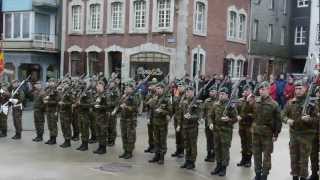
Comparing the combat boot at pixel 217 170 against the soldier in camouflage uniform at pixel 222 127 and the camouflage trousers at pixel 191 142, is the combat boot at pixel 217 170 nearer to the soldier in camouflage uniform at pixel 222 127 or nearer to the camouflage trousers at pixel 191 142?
the soldier in camouflage uniform at pixel 222 127

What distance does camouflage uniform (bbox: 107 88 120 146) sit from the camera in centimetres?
1508

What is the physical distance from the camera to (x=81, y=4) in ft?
110

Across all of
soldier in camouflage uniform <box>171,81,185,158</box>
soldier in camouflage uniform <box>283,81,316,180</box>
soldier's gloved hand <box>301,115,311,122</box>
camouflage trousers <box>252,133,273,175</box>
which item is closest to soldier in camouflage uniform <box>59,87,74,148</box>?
soldier in camouflage uniform <box>171,81,185,158</box>

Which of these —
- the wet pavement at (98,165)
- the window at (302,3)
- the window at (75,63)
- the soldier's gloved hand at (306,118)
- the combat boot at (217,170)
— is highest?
the window at (302,3)

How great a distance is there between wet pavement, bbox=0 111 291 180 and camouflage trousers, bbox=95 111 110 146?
0.38m

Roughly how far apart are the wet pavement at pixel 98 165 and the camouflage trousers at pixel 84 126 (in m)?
0.36

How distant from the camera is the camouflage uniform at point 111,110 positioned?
15.1 meters

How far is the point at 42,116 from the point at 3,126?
1650 millimetres

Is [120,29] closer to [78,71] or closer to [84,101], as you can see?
[78,71]

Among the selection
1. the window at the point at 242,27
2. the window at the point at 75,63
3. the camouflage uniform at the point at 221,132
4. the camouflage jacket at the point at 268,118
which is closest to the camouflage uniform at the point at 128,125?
the camouflage uniform at the point at 221,132

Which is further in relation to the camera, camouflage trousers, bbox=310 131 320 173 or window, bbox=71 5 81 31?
window, bbox=71 5 81 31

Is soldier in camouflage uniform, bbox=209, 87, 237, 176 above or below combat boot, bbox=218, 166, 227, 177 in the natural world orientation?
above

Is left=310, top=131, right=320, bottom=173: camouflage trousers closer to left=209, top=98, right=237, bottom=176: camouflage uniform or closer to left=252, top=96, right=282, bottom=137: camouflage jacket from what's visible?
left=252, top=96, right=282, bottom=137: camouflage jacket

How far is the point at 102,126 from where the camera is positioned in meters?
14.7
